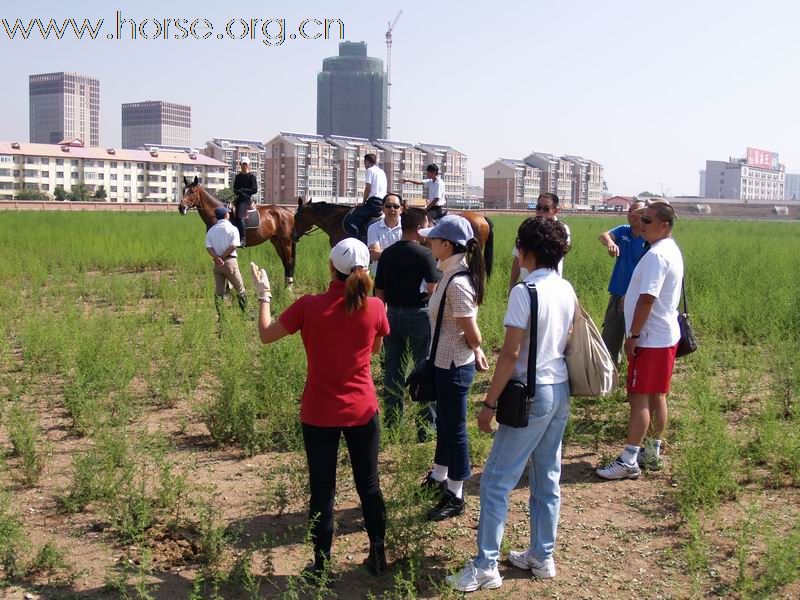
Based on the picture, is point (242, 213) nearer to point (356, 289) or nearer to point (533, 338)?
point (356, 289)

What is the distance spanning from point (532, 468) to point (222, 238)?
7.32m

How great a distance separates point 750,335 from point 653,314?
17.4 feet

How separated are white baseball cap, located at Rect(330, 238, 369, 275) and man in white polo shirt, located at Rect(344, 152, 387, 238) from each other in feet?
27.7

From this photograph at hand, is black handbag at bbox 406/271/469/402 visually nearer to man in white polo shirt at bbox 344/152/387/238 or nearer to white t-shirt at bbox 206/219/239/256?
white t-shirt at bbox 206/219/239/256

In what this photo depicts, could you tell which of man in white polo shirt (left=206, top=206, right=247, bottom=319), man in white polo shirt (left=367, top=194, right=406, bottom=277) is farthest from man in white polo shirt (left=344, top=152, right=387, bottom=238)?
man in white polo shirt (left=367, top=194, right=406, bottom=277)

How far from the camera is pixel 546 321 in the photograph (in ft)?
13.2

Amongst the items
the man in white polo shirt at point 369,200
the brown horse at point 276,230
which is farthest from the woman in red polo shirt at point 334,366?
the brown horse at point 276,230

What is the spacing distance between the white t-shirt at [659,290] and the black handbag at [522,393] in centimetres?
162

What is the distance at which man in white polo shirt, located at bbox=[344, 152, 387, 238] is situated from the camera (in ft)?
41.2

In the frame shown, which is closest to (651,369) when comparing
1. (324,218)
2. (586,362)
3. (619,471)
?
(619,471)

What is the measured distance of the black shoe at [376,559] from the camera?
4363 mm

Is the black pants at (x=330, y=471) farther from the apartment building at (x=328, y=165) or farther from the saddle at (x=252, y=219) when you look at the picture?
the apartment building at (x=328, y=165)

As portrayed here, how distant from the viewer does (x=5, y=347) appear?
8414mm

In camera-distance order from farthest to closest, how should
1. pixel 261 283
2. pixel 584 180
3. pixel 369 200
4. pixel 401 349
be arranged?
pixel 584 180 < pixel 369 200 < pixel 401 349 < pixel 261 283
